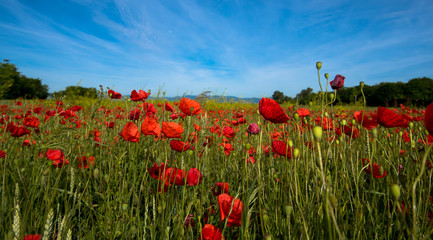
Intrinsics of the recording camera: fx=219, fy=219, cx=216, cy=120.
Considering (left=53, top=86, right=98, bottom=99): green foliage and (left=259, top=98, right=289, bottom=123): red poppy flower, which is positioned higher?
(left=53, top=86, right=98, bottom=99): green foliage

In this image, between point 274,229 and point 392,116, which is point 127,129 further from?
point 392,116

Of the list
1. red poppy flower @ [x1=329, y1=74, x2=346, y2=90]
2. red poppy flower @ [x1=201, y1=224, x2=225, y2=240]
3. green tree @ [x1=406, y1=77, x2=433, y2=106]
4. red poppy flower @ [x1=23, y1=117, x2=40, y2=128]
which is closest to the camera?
red poppy flower @ [x1=201, y1=224, x2=225, y2=240]

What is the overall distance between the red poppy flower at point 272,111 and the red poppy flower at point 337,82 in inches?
16.2

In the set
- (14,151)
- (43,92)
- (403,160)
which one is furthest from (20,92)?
(403,160)

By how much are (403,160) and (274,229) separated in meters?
1.34

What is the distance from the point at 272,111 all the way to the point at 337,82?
0.47 metres

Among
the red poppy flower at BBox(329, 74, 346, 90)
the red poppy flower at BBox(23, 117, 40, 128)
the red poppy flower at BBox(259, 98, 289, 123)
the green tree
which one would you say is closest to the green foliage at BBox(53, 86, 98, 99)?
the red poppy flower at BBox(23, 117, 40, 128)

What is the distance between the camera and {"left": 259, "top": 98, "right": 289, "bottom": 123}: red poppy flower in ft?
3.19

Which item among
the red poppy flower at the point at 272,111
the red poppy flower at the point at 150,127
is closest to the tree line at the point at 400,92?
the red poppy flower at the point at 272,111

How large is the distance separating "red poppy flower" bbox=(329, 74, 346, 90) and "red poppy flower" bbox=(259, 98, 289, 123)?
41cm

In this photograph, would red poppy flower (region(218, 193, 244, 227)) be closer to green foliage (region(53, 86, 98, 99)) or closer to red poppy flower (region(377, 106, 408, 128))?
red poppy flower (region(377, 106, 408, 128))

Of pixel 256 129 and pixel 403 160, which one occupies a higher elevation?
pixel 256 129

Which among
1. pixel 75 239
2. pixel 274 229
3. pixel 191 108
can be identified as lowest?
pixel 75 239

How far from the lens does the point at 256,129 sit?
113cm
